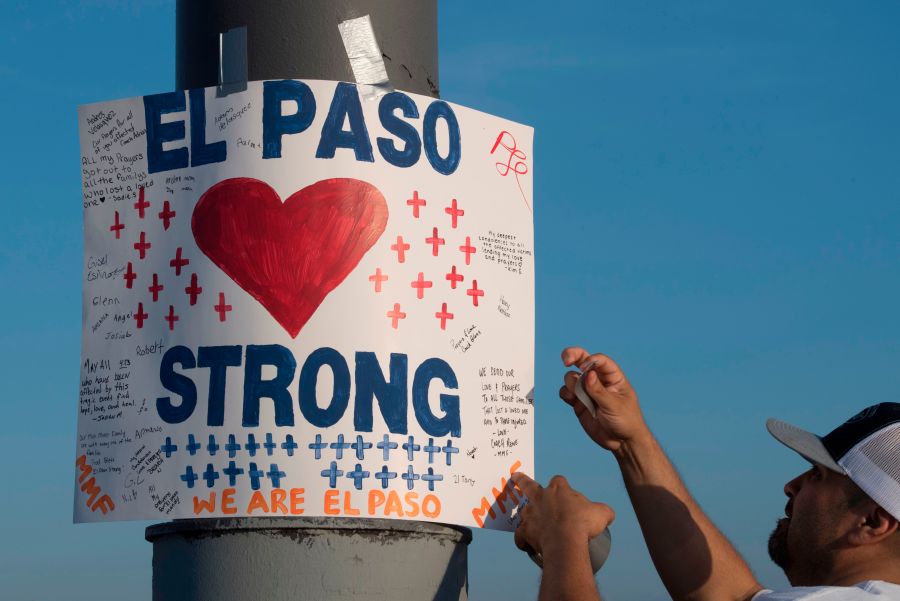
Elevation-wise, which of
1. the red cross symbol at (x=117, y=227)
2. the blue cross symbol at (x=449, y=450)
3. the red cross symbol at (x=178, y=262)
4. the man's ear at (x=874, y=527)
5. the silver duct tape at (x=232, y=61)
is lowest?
the man's ear at (x=874, y=527)

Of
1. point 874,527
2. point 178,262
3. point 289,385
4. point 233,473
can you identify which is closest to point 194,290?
point 178,262

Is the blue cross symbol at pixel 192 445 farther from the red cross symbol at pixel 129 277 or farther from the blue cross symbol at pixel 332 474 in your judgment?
the red cross symbol at pixel 129 277

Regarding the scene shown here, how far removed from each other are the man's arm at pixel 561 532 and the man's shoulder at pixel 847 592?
441 millimetres

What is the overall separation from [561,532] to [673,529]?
693mm

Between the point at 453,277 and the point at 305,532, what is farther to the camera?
the point at 453,277

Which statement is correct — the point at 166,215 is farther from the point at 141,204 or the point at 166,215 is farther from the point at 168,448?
the point at 168,448

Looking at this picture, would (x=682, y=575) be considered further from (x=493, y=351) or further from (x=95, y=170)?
(x=95, y=170)

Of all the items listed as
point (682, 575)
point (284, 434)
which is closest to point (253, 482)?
point (284, 434)

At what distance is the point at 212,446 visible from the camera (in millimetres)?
2170

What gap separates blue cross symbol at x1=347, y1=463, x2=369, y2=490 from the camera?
215 cm

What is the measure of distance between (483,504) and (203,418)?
0.67 meters

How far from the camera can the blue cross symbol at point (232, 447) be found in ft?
7.06

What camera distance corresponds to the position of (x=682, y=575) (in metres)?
2.86
